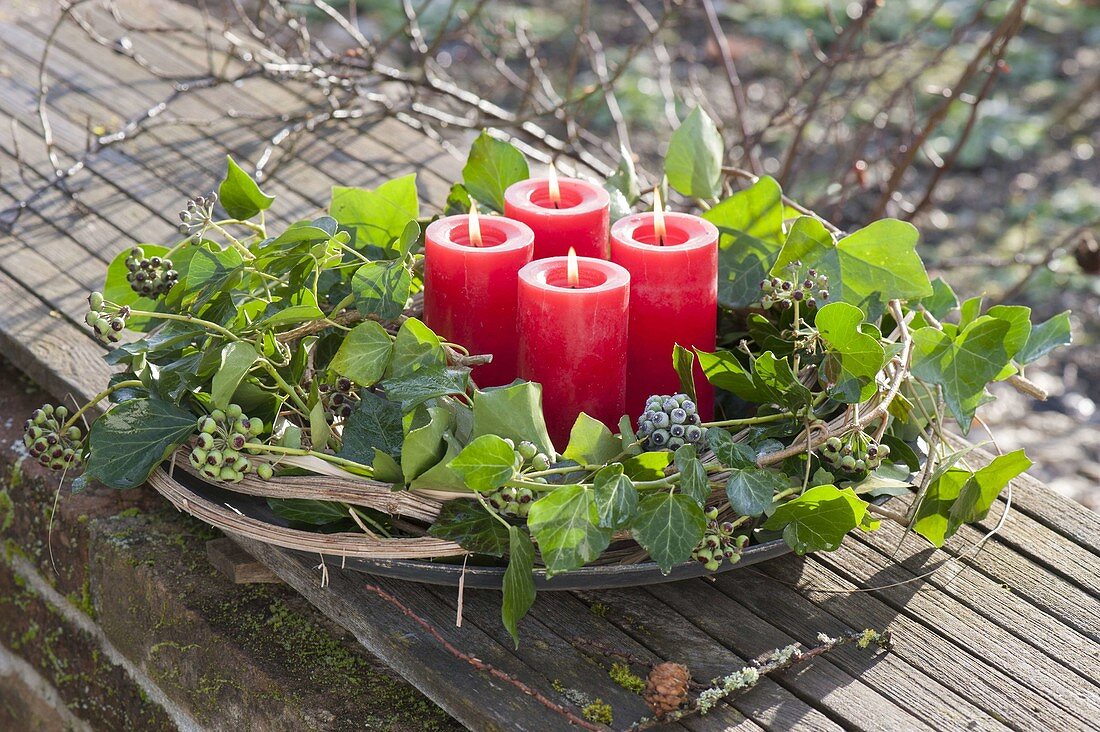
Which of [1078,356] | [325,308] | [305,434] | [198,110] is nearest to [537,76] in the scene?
[198,110]

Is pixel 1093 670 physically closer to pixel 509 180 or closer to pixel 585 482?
pixel 585 482

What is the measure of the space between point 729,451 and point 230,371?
379mm

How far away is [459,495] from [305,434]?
0.19 meters

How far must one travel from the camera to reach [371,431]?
90 centimetres

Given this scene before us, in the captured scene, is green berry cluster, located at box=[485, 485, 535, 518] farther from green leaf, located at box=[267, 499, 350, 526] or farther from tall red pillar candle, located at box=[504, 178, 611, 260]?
tall red pillar candle, located at box=[504, 178, 611, 260]

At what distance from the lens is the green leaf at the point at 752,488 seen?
2.65 ft

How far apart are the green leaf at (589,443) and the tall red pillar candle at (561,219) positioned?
24cm

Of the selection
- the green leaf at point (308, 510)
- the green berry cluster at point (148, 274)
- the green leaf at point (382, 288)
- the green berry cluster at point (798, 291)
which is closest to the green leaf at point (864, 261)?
the green berry cluster at point (798, 291)

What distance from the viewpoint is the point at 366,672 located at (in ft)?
3.14

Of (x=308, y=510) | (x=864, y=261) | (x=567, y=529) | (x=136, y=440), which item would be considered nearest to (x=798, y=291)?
(x=864, y=261)

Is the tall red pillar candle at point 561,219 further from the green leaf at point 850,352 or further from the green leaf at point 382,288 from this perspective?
the green leaf at point 850,352

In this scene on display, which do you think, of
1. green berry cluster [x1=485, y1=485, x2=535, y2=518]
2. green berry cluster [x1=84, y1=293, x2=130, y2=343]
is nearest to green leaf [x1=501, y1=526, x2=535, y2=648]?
green berry cluster [x1=485, y1=485, x2=535, y2=518]

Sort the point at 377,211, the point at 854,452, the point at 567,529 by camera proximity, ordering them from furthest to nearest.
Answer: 1. the point at 377,211
2. the point at 854,452
3. the point at 567,529

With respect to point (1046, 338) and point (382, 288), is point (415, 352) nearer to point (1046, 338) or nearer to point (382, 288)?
point (382, 288)
